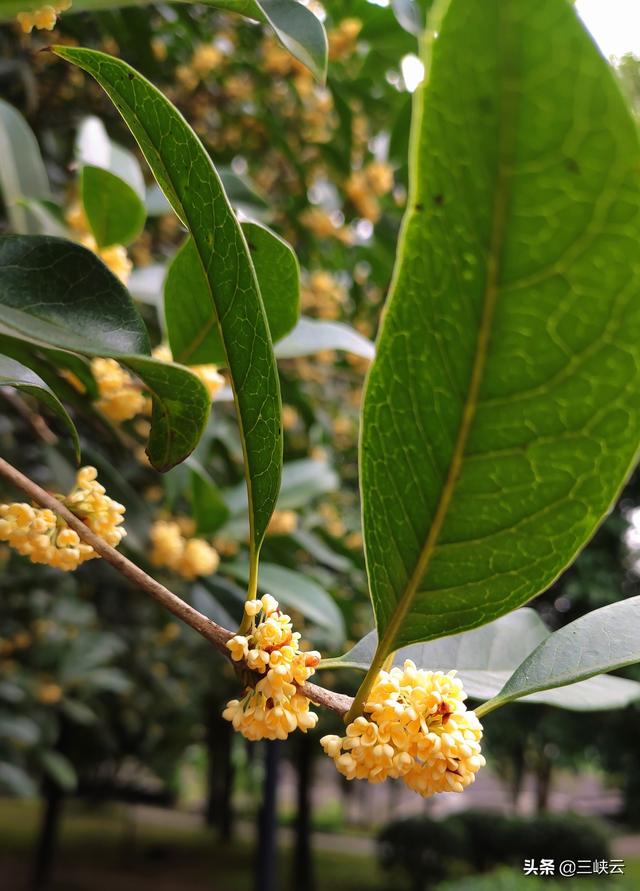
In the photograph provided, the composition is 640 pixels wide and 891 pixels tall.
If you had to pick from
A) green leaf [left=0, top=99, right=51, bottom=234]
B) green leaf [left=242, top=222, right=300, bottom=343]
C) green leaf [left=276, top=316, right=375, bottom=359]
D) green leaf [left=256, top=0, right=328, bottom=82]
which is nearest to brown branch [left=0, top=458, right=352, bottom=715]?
green leaf [left=242, top=222, right=300, bottom=343]

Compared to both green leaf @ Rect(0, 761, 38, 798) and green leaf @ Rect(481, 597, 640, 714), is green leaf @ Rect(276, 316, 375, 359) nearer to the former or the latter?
green leaf @ Rect(481, 597, 640, 714)

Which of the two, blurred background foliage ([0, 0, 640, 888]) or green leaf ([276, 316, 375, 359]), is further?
blurred background foliage ([0, 0, 640, 888])

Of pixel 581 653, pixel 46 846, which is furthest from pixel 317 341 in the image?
pixel 46 846

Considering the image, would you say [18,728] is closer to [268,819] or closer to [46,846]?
[268,819]

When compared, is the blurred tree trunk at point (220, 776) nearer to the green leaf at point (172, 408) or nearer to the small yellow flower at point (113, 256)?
the small yellow flower at point (113, 256)

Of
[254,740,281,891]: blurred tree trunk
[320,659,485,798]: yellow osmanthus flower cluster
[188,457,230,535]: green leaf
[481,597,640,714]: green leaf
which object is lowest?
[254,740,281,891]: blurred tree trunk

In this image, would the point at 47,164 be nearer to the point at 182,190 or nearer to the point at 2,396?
the point at 2,396
